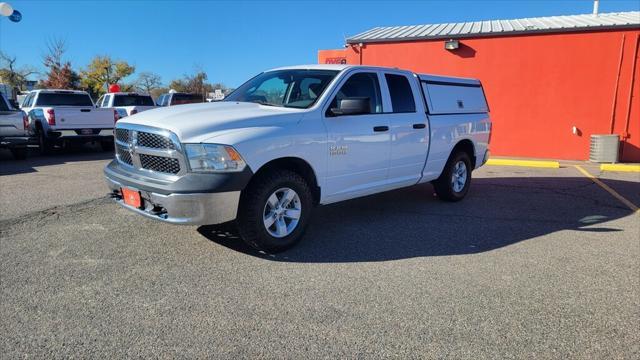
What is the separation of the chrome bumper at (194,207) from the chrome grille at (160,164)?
25 centimetres

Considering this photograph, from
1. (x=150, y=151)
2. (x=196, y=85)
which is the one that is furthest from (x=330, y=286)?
(x=196, y=85)

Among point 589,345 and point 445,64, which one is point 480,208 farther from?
point 445,64

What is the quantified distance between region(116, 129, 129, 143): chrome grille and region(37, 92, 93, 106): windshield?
10188 mm

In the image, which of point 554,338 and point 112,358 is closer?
point 112,358

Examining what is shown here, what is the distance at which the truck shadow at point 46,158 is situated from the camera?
10055mm

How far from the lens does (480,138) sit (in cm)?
760

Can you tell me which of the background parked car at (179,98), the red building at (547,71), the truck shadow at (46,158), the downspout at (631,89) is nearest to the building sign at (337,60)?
the red building at (547,71)

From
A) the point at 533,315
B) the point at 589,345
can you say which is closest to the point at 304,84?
the point at 533,315

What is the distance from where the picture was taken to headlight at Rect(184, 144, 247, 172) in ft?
13.0

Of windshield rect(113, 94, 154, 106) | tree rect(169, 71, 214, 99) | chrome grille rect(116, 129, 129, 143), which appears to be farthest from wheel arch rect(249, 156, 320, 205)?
tree rect(169, 71, 214, 99)

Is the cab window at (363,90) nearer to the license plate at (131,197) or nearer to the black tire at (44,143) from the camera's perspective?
the license plate at (131,197)

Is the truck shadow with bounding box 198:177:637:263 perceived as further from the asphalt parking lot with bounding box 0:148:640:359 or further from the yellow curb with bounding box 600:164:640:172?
the yellow curb with bounding box 600:164:640:172

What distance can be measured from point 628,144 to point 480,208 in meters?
8.07

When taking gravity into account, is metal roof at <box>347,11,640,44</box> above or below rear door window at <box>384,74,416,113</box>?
above
